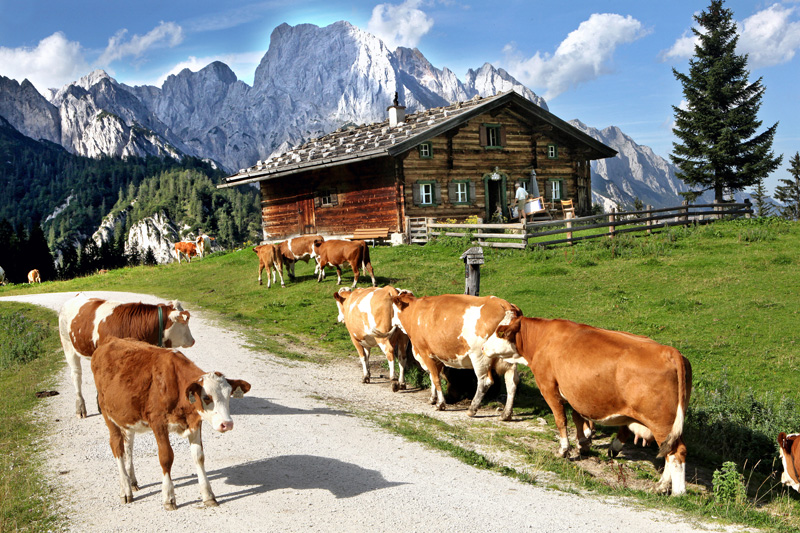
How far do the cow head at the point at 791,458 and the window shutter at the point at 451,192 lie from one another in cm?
2430

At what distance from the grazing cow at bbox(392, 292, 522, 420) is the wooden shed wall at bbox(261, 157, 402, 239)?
63.7 ft

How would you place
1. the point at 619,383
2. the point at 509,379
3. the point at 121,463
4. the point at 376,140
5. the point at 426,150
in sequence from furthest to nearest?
the point at 376,140 → the point at 426,150 → the point at 509,379 → the point at 619,383 → the point at 121,463

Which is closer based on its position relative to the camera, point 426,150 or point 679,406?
point 679,406

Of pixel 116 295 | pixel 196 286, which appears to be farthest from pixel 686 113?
pixel 116 295

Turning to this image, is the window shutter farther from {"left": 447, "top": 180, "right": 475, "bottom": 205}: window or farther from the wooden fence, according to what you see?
the wooden fence

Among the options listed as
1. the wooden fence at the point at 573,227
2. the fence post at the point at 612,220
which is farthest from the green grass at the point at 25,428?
the fence post at the point at 612,220

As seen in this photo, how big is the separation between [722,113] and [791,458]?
128 ft

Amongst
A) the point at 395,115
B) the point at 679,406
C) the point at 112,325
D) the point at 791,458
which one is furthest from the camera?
the point at 395,115

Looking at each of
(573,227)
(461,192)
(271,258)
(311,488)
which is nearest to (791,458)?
(311,488)

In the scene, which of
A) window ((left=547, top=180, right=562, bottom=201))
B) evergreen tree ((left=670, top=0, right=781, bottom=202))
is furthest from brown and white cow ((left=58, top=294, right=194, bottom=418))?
evergreen tree ((left=670, top=0, right=781, bottom=202))

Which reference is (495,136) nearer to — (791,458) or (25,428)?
(791,458)

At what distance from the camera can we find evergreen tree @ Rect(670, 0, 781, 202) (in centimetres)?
3912

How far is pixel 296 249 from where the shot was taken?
2309 cm

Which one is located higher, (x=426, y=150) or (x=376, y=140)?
(x=376, y=140)
